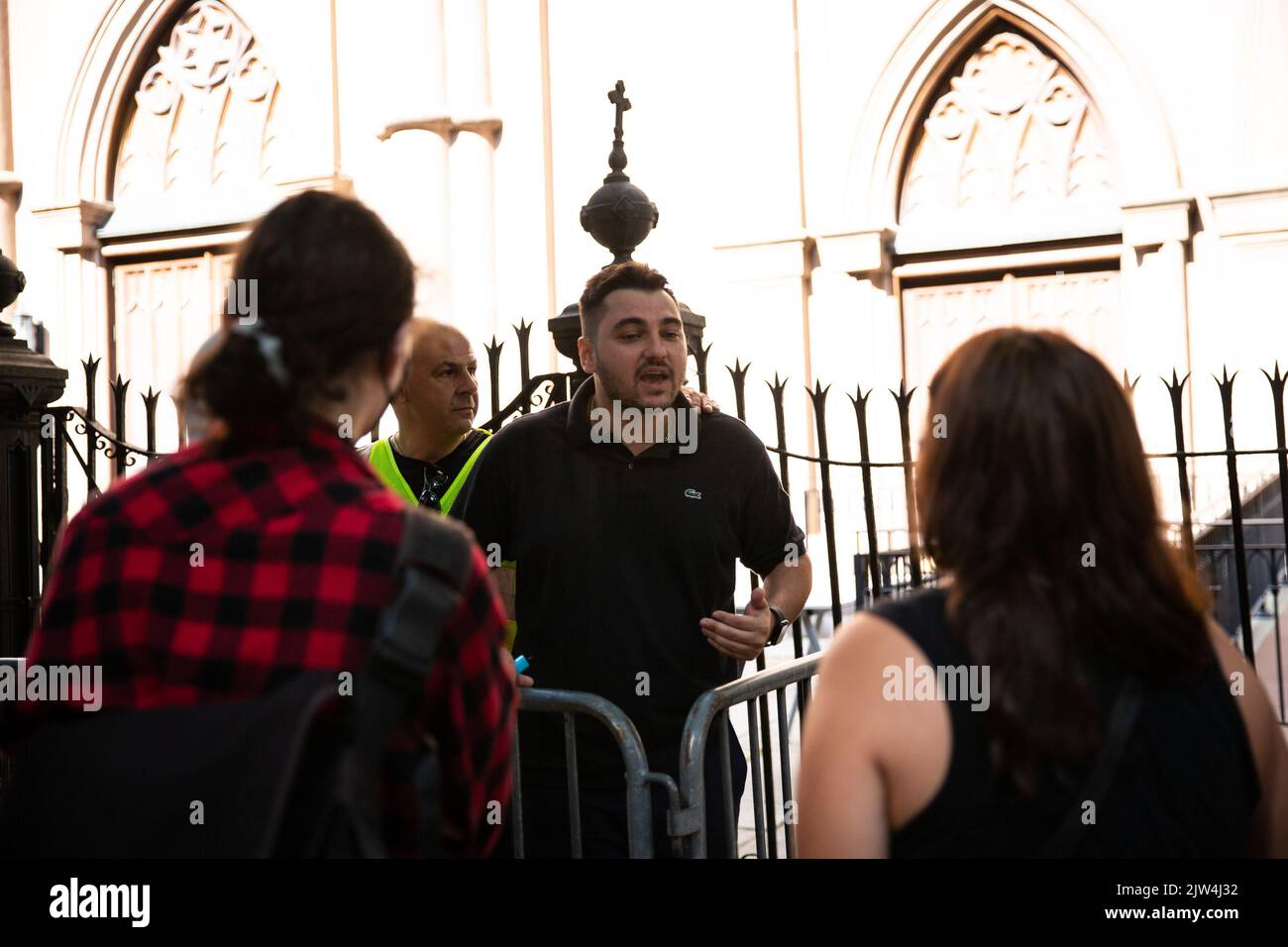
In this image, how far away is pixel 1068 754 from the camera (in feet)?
5.06

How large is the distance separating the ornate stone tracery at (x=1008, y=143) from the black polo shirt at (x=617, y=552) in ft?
29.1

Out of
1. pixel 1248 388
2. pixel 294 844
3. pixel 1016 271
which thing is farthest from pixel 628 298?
pixel 1016 271

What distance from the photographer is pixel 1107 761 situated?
5.12ft

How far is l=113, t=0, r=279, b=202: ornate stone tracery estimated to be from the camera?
13.4 metres

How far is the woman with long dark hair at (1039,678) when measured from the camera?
1559mm

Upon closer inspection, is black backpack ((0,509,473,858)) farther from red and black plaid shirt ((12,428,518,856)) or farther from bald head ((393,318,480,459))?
bald head ((393,318,480,459))

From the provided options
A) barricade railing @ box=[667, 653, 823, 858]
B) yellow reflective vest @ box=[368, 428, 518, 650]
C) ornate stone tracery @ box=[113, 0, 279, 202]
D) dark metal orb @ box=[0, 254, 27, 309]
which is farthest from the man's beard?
ornate stone tracery @ box=[113, 0, 279, 202]

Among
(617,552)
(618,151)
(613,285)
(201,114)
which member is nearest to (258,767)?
(617,552)

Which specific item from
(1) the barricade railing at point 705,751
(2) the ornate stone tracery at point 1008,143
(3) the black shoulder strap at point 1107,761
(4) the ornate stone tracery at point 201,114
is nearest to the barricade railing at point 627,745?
(1) the barricade railing at point 705,751

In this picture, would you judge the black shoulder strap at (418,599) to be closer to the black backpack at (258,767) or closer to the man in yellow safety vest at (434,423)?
the black backpack at (258,767)

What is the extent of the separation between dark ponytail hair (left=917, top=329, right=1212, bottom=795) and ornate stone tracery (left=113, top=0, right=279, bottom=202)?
1279 cm

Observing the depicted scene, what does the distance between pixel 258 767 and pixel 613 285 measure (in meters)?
2.21

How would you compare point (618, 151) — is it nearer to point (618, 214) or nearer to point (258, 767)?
point (618, 214)

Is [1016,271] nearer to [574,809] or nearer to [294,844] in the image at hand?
[574,809]
